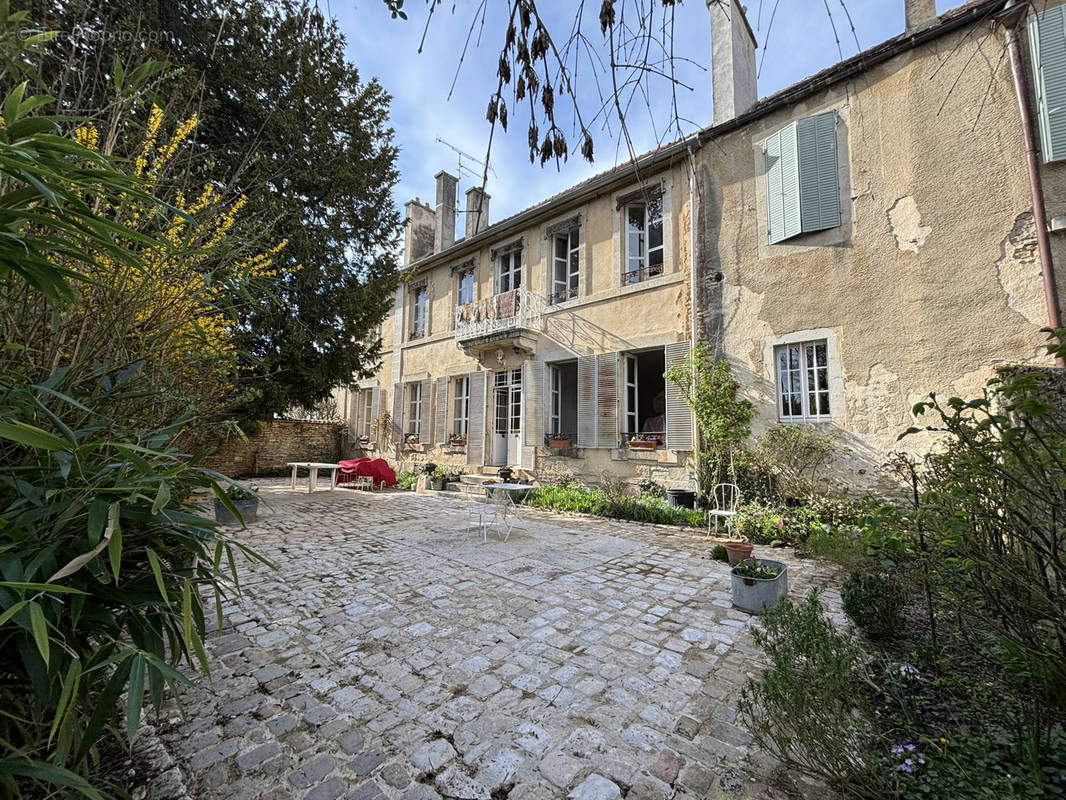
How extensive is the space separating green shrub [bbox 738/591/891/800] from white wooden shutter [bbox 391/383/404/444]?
12.3 m

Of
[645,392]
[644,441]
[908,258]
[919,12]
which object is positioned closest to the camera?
[908,258]

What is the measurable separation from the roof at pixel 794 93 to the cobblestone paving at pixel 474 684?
3.89 meters

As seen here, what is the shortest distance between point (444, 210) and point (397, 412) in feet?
20.8

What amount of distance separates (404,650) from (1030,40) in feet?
32.5

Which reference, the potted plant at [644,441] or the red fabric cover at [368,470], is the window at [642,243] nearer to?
the potted plant at [644,441]

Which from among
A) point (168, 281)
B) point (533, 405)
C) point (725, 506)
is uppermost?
point (533, 405)

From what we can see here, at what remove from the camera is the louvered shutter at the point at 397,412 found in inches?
527

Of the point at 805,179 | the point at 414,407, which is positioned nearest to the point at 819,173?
the point at 805,179

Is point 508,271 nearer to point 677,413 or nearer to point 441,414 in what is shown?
point 441,414

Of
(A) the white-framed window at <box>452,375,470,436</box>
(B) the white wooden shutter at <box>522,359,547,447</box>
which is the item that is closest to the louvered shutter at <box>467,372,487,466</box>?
(A) the white-framed window at <box>452,375,470,436</box>

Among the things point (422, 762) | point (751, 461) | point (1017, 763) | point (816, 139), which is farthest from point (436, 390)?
point (1017, 763)

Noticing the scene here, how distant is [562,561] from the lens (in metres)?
4.84

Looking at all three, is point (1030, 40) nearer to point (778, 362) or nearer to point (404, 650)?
point (778, 362)

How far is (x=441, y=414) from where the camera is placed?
480 inches
